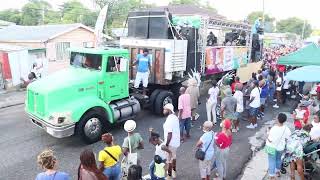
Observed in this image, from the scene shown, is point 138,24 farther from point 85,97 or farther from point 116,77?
point 85,97

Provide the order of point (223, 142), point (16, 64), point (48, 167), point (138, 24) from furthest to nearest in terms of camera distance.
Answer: point (16, 64) < point (138, 24) < point (223, 142) < point (48, 167)

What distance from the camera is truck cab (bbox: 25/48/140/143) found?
8133 mm

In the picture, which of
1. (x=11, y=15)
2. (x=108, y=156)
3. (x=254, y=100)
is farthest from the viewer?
(x=11, y=15)

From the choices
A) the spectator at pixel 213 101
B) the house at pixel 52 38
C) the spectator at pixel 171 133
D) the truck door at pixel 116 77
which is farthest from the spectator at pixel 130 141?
the house at pixel 52 38

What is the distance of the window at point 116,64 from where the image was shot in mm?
9281

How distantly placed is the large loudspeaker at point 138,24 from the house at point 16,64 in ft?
26.8

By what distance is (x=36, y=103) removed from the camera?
27.8 ft

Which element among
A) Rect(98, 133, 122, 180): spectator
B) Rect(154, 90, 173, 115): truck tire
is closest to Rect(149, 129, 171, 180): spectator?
Rect(98, 133, 122, 180): spectator

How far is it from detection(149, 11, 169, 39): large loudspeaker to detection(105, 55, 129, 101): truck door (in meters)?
2.38

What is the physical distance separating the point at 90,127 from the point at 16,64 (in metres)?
10.8

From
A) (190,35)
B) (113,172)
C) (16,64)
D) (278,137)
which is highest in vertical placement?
(190,35)

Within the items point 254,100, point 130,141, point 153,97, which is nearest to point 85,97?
point 153,97

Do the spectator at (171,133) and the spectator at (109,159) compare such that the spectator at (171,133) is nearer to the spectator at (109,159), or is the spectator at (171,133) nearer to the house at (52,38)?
the spectator at (109,159)

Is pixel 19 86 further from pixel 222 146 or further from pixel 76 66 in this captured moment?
pixel 222 146
